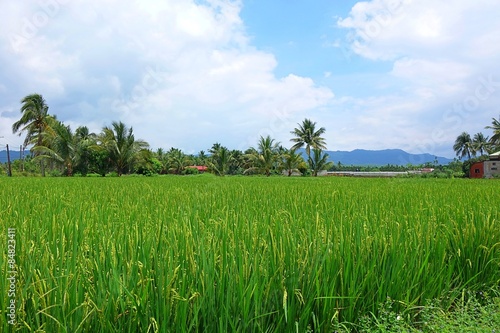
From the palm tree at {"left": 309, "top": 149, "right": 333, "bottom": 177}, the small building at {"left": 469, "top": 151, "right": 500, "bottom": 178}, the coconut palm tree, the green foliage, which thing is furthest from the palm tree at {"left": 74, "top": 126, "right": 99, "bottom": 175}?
the small building at {"left": 469, "top": 151, "right": 500, "bottom": 178}

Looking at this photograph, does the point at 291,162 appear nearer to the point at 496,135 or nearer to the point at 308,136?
the point at 308,136

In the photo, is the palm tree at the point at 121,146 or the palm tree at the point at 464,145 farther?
the palm tree at the point at 464,145

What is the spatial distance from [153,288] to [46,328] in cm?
34

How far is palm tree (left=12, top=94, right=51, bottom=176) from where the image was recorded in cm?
2716

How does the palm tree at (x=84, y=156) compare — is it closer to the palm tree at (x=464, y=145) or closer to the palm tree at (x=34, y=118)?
the palm tree at (x=34, y=118)

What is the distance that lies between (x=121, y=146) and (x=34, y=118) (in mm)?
8080

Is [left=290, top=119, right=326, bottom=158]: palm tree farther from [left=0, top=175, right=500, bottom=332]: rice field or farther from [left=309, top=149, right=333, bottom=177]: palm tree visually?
[left=0, top=175, right=500, bottom=332]: rice field

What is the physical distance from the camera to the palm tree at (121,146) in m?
25.6

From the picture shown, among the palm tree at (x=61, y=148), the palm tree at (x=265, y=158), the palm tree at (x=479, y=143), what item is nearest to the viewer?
the palm tree at (x=61, y=148)

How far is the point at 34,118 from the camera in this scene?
27641 mm

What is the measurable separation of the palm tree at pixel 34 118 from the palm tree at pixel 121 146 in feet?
18.3

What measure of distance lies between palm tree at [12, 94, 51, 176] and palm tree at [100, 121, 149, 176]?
18.3 ft

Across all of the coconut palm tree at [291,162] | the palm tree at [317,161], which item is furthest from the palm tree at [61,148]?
the palm tree at [317,161]

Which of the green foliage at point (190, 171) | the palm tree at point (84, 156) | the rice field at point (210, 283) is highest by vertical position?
the palm tree at point (84, 156)
